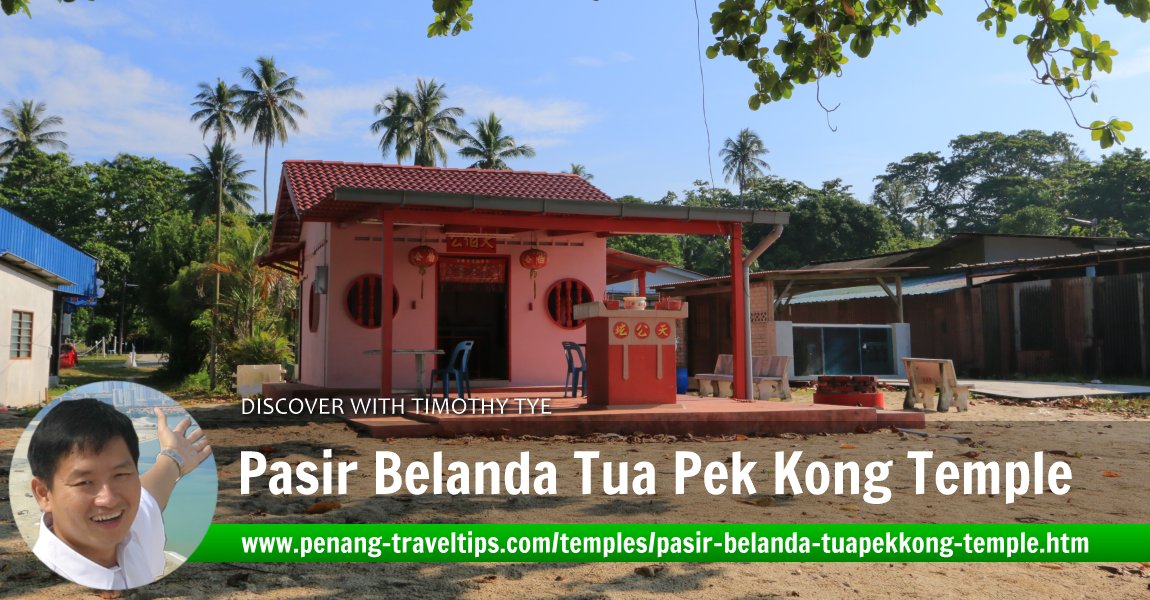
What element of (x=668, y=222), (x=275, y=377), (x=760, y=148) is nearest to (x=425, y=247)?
(x=668, y=222)

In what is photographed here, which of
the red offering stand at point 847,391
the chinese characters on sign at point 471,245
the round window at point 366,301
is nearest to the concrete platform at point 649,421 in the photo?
the red offering stand at point 847,391

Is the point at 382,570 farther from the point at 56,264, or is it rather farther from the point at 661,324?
the point at 56,264

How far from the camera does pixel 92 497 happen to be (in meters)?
1.53

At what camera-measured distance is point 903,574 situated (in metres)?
3.57

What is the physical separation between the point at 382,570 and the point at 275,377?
15.0m

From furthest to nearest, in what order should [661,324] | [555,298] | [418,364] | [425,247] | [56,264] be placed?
[56,264], [555,298], [425,247], [418,364], [661,324]

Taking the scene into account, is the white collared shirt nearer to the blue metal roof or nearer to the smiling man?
the smiling man

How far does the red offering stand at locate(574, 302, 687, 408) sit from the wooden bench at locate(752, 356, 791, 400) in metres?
4.30

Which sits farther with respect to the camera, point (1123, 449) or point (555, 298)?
point (555, 298)

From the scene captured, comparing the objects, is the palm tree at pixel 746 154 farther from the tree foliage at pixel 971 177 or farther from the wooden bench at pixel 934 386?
the wooden bench at pixel 934 386

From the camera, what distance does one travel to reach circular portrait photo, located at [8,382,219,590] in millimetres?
1517

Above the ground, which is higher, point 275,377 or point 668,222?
point 668,222

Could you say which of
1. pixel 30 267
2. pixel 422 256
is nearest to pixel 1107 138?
pixel 422 256

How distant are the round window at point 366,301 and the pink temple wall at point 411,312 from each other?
0.07m
